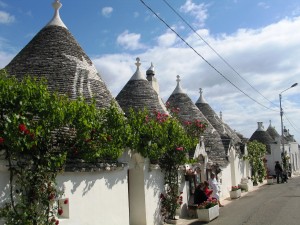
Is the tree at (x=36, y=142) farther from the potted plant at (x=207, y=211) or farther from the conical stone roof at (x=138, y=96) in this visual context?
the conical stone roof at (x=138, y=96)

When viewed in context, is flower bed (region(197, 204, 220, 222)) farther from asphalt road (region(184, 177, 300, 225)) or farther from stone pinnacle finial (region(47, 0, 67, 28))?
stone pinnacle finial (region(47, 0, 67, 28))

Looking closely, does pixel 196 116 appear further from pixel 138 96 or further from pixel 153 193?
pixel 153 193

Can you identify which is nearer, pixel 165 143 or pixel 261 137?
→ pixel 165 143

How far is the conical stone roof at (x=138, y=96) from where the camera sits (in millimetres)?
14852

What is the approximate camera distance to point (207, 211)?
12.9 m

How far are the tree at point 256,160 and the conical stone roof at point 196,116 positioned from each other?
6285mm

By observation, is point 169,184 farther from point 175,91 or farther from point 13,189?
point 175,91

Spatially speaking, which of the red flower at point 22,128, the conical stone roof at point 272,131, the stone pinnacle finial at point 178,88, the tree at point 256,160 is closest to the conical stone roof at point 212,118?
the tree at point 256,160

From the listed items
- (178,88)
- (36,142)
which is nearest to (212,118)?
(178,88)

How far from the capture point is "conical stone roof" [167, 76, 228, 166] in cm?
2125

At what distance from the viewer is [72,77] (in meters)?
11.0

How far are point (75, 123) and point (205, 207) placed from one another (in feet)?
22.7

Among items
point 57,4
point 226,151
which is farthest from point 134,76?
point 226,151

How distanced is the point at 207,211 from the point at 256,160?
18008 millimetres
